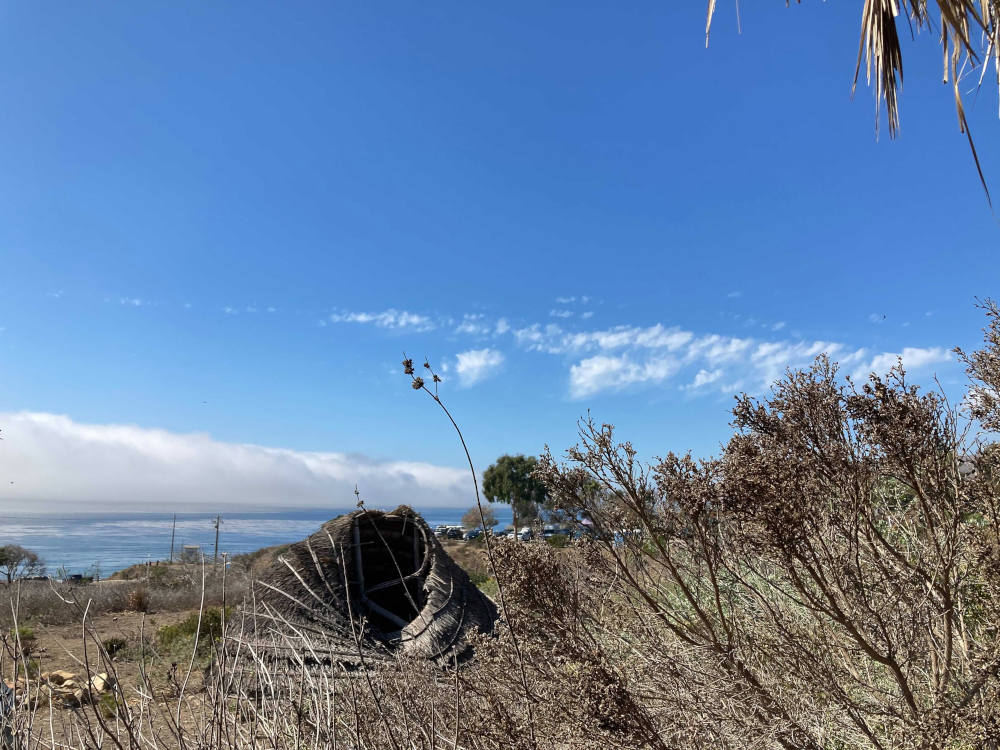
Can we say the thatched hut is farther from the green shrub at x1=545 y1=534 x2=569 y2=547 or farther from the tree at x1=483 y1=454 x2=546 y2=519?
the tree at x1=483 y1=454 x2=546 y2=519

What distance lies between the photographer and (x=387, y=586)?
26.6ft

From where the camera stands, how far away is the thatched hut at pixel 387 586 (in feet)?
21.9

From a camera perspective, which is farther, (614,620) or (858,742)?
(614,620)

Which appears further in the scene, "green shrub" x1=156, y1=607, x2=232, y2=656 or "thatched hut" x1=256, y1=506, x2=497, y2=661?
"green shrub" x1=156, y1=607, x2=232, y2=656

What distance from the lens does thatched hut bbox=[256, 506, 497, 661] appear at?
668 cm

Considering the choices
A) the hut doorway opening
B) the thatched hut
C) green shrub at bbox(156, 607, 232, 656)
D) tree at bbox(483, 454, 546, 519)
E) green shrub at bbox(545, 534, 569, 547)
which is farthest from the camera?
tree at bbox(483, 454, 546, 519)

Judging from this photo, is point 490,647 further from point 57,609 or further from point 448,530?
point 448,530

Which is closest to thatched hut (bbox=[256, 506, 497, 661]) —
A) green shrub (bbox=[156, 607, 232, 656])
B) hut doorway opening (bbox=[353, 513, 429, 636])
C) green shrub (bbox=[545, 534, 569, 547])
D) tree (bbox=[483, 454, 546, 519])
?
hut doorway opening (bbox=[353, 513, 429, 636])

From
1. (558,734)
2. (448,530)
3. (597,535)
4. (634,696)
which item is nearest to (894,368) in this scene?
(597,535)

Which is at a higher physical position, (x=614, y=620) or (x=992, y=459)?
(x=992, y=459)

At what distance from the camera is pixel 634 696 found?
2383 mm

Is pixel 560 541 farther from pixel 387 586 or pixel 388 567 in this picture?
pixel 388 567

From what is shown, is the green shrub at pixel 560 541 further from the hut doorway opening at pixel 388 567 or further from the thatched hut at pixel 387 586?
the hut doorway opening at pixel 388 567

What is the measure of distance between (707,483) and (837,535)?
32.3 inches
